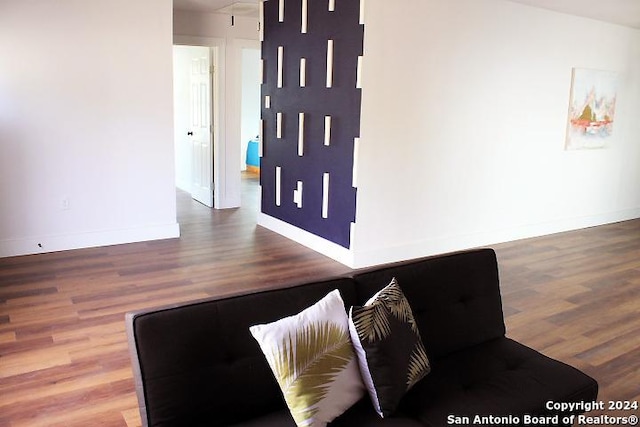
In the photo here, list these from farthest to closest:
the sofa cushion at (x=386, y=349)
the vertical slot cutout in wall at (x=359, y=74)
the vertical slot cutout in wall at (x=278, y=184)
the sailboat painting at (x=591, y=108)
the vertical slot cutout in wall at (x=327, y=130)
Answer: the sailboat painting at (x=591, y=108) → the vertical slot cutout in wall at (x=278, y=184) → the vertical slot cutout in wall at (x=327, y=130) → the vertical slot cutout in wall at (x=359, y=74) → the sofa cushion at (x=386, y=349)

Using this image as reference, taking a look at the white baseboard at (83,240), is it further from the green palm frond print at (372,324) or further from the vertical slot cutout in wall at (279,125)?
the green palm frond print at (372,324)

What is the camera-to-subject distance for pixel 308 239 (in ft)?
18.6

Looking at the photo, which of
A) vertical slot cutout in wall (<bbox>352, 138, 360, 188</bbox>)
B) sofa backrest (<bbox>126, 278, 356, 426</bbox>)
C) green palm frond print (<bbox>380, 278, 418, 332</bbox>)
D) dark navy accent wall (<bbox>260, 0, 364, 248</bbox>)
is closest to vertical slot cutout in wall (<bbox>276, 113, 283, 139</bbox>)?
dark navy accent wall (<bbox>260, 0, 364, 248</bbox>)

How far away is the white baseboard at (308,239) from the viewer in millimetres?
5133

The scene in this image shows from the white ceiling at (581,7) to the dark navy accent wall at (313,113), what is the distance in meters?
0.85

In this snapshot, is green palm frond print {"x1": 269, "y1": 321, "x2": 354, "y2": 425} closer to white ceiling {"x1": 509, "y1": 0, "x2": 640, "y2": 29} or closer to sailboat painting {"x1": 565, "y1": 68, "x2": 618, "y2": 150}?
white ceiling {"x1": 509, "y1": 0, "x2": 640, "y2": 29}

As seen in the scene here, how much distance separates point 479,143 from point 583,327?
2336 mm

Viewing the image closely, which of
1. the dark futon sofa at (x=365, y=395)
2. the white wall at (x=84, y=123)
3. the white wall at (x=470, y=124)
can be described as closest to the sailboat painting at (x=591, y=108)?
the white wall at (x=470, y=124)

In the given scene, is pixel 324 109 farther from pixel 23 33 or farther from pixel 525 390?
pixel 525 390

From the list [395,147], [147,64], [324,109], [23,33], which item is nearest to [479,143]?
[395,147]

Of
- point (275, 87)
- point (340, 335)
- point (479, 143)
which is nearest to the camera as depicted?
point (340, 335)

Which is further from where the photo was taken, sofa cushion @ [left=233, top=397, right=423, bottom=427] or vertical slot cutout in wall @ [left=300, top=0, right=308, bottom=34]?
vertical slot cutout in wall @ [left=300, top=0, right=308, bottom=34]

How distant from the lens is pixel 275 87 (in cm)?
600

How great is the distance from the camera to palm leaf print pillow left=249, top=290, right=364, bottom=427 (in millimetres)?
1784
